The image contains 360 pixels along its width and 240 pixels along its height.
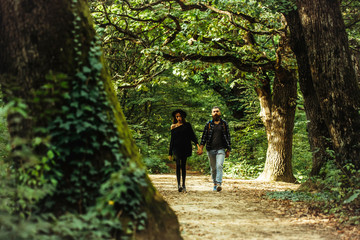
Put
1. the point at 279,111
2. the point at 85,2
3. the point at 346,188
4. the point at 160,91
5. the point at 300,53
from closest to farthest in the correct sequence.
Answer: the point at 85,2, the point at 346,188, the point at 300,53, the point at 279,111, the point at 160,91

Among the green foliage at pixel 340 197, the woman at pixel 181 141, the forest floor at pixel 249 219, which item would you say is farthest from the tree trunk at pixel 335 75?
the woman at pixel 181 141

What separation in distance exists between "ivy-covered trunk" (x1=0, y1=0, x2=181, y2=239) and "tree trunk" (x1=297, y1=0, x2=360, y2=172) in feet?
15.3

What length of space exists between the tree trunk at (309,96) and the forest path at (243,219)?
218cm

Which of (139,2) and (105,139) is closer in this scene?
(105,139)

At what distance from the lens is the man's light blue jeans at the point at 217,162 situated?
9.74 meters

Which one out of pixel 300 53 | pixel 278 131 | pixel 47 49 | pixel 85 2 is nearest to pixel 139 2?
pixel 300 53

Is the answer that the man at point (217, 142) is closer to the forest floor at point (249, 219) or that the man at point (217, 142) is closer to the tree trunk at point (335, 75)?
the forest floor at point (249, 219)

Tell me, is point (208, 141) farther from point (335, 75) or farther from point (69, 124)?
point (69, 124)

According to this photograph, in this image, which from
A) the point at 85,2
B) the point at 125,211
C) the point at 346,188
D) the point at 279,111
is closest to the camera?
the point at 125,211

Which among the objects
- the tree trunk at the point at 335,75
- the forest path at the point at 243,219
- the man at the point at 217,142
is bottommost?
the forest path at the point at 243,219

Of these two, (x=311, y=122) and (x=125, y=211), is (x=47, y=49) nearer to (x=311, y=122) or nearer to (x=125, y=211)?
(x=125, y=211)

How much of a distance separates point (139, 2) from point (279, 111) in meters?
6.55

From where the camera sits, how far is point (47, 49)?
3963 millimetres

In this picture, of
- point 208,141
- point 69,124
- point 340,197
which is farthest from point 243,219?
point 69,124
